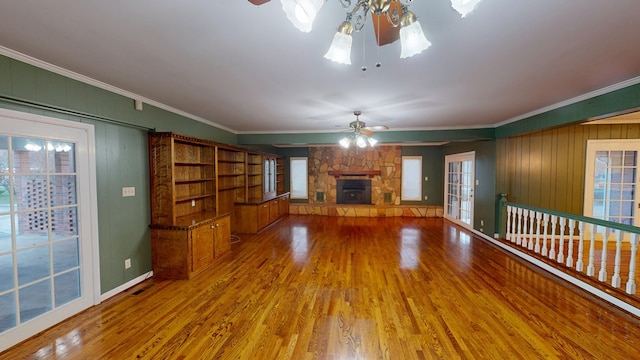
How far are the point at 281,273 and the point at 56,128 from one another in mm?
2956

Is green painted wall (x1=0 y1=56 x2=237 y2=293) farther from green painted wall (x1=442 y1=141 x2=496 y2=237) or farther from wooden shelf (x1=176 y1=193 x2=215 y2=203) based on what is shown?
green painted wall (x1=442 y1=141 x2=496 y2=237)

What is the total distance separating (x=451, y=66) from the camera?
2217 millimetres

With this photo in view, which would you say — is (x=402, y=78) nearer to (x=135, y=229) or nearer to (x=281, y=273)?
(x=281, y=273)

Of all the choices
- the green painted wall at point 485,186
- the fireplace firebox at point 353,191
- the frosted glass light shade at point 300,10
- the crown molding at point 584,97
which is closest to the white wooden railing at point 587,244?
the green painted wall at point 485,186

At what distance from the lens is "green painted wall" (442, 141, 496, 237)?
506 centimetres

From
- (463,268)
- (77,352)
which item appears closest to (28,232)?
(77,352)

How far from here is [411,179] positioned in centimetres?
832

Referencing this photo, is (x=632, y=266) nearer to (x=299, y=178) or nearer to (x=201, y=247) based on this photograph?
(x=201, y=247)

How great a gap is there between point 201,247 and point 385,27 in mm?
3562

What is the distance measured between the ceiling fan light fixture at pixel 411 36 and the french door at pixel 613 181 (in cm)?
591

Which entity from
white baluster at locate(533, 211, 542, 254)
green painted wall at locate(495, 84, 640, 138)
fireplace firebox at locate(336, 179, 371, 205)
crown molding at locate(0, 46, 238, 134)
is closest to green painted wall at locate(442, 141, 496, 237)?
green painted wall at locate(495, 84, 640, 138)

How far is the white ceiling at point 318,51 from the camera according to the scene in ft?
4.86

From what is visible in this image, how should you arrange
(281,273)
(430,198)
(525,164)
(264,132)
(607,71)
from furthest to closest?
(430,198)
(264,132)
(525,164)
(281,273)
(607,71)

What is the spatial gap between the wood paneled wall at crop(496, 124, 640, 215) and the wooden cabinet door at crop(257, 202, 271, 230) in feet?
16.7
